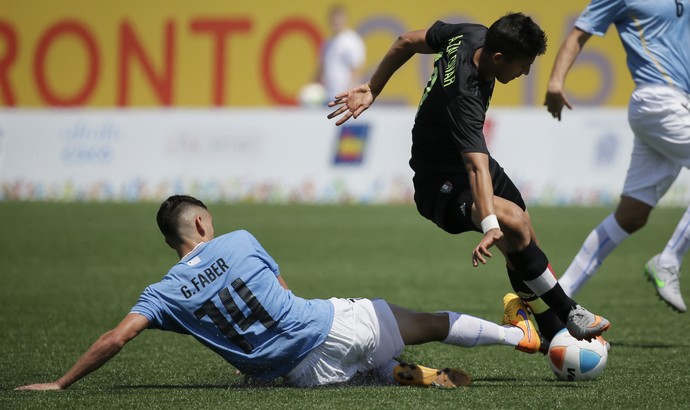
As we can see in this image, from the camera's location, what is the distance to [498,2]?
23062 mm

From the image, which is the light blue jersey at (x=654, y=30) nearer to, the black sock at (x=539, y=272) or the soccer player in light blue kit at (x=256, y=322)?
the black sock at (x=539, y=272)

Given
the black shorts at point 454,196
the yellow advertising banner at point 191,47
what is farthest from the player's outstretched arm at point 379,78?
the yellow advertising banner at point 191,47

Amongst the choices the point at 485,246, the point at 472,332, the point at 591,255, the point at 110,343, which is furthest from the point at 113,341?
the point at 591,255

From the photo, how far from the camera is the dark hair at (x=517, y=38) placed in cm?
567

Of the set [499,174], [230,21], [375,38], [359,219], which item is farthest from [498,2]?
[499,174]

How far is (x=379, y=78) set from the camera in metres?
6.72

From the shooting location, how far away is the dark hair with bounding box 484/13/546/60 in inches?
223

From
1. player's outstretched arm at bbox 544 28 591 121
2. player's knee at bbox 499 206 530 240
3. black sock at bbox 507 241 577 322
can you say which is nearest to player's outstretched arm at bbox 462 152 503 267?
player's knee at bbox 499 206 530 240

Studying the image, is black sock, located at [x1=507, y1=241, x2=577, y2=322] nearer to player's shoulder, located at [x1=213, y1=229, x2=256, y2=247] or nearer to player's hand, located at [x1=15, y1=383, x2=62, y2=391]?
player's shoulder, located at [x1=213, y1=229, x2=256, y2=247]

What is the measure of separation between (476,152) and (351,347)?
1.17 meters

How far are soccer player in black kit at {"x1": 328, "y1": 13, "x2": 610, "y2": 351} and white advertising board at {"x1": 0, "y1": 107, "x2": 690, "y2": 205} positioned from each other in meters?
9.28

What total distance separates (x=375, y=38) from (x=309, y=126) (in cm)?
749

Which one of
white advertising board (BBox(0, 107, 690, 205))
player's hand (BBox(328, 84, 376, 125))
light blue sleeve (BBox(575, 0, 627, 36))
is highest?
light blue sleeve (BBox(575, 0, 627, 36))

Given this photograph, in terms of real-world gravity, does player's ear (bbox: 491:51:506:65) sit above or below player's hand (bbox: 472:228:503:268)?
above
